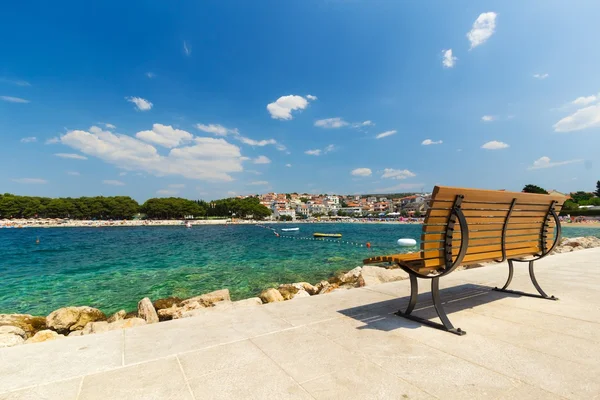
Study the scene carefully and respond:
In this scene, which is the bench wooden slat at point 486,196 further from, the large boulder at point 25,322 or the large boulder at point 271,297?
the large boulder at point 25,322

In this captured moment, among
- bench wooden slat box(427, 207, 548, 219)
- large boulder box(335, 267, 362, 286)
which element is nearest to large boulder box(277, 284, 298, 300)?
large boulder box(335, 267, 362, 286)

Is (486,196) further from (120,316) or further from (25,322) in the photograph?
(25,322)

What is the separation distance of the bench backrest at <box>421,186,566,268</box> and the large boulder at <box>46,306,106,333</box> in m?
7.79

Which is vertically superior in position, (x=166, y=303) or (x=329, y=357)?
(x=329, y=357)

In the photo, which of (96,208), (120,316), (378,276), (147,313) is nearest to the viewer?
(147,313)

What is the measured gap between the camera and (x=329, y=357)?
2.87 m

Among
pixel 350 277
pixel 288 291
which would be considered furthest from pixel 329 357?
pixel 350 277

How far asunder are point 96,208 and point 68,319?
407 feet

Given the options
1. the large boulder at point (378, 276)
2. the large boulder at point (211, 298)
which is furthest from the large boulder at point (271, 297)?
the large boulder at point (378, 276)

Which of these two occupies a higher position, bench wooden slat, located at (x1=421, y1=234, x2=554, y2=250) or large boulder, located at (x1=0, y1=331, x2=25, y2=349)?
bench wooden slat, located at (x1=421, y1=234, x2=554, y2=250)

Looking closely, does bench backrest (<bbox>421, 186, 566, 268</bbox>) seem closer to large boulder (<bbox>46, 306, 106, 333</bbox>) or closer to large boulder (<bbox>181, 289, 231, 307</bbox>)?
large boulder (<bbox>181, 289, 231, 307</bbox>)

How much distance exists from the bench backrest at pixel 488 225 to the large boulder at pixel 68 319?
7.79 metres

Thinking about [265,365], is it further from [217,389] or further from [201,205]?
[201,205]

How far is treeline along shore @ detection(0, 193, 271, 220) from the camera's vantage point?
10369 centimetres
